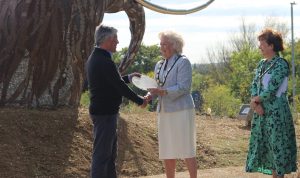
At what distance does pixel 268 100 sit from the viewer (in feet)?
21.2

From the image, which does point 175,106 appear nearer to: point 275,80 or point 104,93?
point 104,93

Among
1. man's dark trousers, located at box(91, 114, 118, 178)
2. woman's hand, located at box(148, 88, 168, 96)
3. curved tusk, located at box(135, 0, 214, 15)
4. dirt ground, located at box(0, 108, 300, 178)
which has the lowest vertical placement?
dirt ground, located at box(0, 108, 300, 178)

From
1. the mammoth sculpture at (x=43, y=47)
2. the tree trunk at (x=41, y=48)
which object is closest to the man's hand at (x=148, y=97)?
the mammoth sculpture at (x=43, y=47)

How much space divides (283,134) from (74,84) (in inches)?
186

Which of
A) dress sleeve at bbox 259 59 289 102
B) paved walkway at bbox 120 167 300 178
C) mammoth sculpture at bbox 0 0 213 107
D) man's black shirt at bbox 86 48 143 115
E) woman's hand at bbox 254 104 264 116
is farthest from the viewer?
mammoth sculpture at bbox 0 0 213 107

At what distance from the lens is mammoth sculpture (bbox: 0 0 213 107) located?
9984 mm

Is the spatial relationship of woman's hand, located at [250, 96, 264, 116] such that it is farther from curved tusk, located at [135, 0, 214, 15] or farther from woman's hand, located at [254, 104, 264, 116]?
curved tusk, located at [135, 0, 214, 15]

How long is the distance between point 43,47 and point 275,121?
4.70 meters

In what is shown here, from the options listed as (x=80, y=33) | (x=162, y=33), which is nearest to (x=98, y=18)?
(x=80, y=33)

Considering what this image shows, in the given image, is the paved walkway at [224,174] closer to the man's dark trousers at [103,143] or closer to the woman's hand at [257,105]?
the woman's hand at [257,105]

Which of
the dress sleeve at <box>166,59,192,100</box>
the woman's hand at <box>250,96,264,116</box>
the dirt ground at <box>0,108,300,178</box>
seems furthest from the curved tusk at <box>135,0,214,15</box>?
the woman's hand at <box>250,96,264,116</box>

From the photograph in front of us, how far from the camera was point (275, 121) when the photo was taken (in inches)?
255

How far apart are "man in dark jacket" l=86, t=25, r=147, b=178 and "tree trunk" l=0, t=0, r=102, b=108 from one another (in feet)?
12.8

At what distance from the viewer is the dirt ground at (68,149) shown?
8492 millimetres
